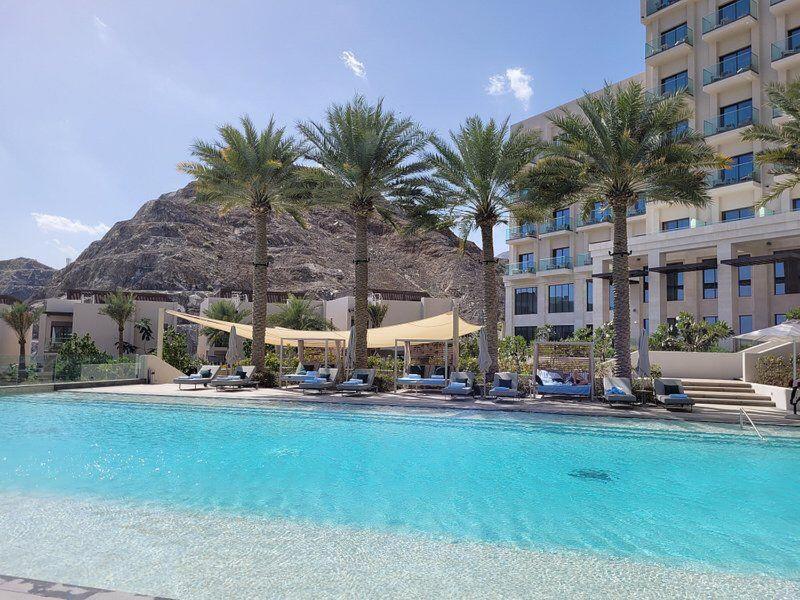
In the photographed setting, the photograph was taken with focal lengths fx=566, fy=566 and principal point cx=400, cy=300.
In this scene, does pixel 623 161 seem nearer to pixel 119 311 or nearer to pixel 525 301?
pixel 525 301

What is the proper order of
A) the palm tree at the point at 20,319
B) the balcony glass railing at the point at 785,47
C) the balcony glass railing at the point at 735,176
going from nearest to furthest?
the balcony glass railing at the point at 785,47, the balcony glass railing at the point at 735,176, the palm tree at the point at 20,319

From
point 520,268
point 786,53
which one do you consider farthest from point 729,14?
point 520,268

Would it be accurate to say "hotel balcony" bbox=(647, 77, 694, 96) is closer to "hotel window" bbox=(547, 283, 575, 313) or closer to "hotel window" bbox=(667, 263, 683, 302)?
"hotel window" bbox=(667, 263, 683, 302)

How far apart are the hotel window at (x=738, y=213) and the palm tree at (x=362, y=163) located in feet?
58.4

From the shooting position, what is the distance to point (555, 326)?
41000 mm

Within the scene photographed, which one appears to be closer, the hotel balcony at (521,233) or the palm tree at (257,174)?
the palm tree at (257,174)

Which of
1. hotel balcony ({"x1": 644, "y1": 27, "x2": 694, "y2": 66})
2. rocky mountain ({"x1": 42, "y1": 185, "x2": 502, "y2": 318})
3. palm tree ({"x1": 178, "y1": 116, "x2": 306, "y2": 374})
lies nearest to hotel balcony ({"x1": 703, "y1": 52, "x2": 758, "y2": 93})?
hotel balcony ({"x1": 644, "y1": 27, "x2": 694, "y2": 66})

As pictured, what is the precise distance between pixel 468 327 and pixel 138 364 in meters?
13.7

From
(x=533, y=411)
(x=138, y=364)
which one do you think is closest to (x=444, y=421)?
(x=533, y=411)

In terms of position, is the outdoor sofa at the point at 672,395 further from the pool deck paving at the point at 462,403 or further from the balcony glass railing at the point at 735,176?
the balcony glass railing at the point at 735,176

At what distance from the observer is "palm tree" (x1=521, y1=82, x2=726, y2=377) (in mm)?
16844

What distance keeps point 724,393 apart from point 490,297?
749cm

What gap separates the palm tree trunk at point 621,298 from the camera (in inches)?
676

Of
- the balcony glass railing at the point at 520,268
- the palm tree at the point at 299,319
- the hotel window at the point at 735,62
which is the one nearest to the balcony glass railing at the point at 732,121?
the hotel window at the point at 735,62
